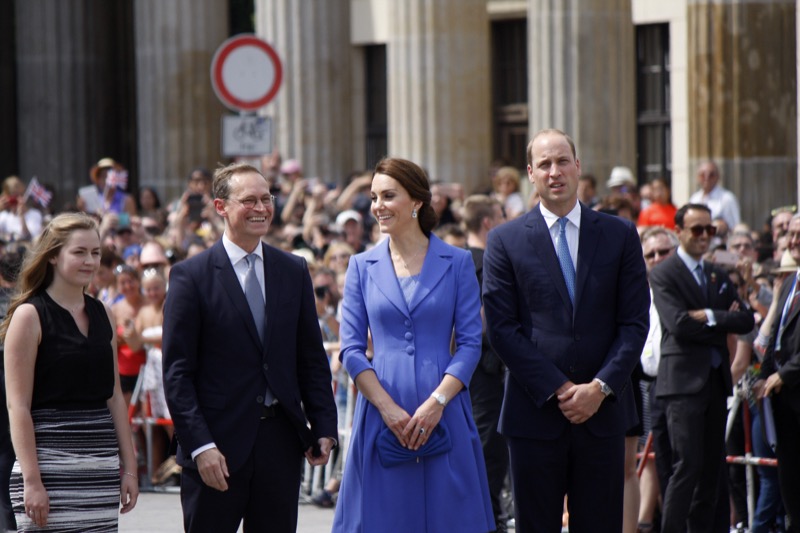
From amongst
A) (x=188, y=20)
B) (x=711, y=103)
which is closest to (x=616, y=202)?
(x=711, y=103)

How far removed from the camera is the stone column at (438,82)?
21438mm

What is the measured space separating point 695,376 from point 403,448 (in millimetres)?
2852

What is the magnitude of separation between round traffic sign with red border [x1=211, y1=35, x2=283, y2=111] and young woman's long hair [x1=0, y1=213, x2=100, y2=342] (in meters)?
9.00

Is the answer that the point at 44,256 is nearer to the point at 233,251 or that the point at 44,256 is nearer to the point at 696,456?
the point at 233,251

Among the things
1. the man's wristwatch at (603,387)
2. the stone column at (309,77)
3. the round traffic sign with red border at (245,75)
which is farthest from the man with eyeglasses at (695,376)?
the stone column at (309,77)

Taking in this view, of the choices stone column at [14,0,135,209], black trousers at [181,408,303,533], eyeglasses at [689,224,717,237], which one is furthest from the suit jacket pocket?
stone column at [14,0,135,209]

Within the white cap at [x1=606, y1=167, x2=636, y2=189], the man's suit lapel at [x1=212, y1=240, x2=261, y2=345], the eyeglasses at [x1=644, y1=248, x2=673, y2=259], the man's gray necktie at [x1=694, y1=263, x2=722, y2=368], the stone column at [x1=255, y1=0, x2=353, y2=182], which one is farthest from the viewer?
the stone column at [x1=255, y1=0, x2=353, y2=182]

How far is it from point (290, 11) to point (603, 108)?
6.47 metres

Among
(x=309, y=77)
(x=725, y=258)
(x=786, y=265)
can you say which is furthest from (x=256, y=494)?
(x=309, y=77)

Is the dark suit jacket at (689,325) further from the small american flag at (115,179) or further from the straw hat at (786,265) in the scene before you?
the small american flag at (115,179)

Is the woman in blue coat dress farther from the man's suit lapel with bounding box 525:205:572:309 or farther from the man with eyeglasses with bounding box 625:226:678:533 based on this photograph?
the man with eyeglasses with bounding box 625:226:678:533

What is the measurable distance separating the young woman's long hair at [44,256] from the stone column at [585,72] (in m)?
12.0

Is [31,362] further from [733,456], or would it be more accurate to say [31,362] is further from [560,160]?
[733,456]

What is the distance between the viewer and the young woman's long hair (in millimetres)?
7391
